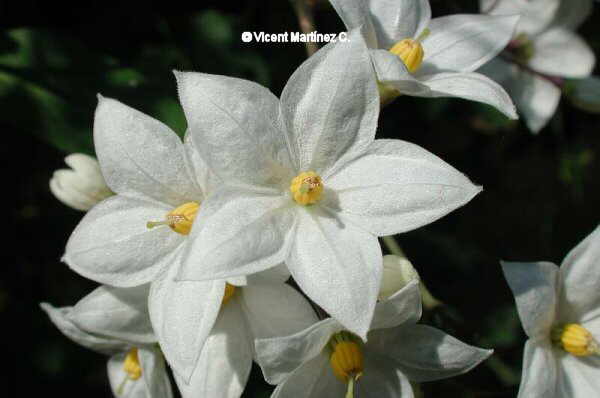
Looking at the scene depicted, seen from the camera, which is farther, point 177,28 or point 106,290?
point 177,28

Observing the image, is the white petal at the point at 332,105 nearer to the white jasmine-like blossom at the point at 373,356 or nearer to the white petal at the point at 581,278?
the white jasmine-like blossom at the point at 373,356

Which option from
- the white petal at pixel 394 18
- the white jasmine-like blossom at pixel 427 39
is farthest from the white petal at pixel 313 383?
the white petal at pixel 394 18

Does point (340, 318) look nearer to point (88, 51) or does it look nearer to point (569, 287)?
point (569, 287)

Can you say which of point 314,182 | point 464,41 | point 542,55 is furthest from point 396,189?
point 542,55

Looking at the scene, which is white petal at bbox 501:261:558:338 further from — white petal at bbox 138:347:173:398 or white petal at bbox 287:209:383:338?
white petal at bbox 138:347:173:398

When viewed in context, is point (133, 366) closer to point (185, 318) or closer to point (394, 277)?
point (185, 318)

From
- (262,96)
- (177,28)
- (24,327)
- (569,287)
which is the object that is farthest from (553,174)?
(24,327)

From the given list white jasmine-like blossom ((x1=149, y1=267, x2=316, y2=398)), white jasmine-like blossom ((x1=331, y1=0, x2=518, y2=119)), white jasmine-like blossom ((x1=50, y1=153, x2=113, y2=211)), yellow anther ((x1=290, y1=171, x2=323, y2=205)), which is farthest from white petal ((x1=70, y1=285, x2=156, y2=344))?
white jasmine-like blossom ((x1=331, y1=0, x2=518, y2=119))
